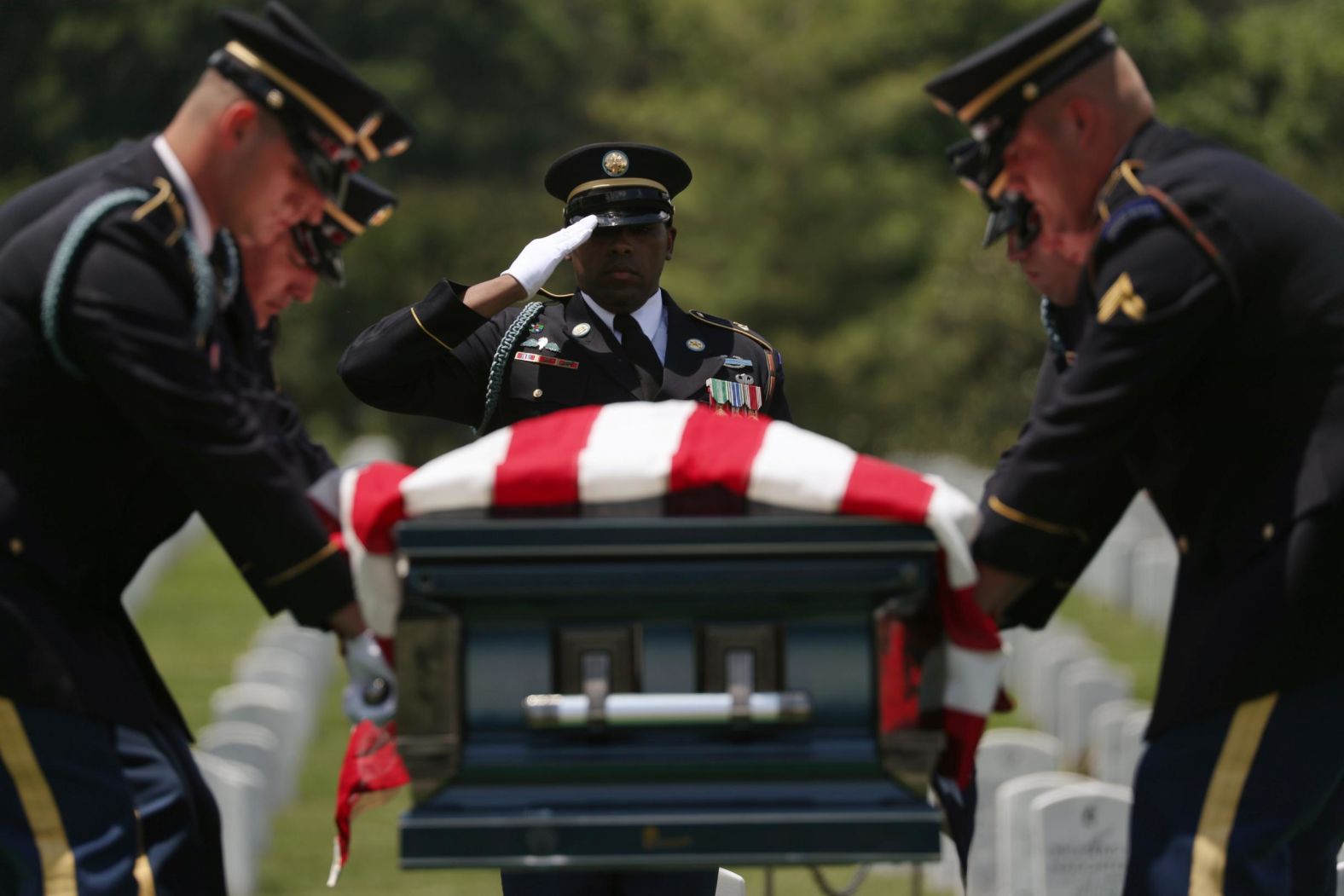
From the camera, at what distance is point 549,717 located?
4.03 metres

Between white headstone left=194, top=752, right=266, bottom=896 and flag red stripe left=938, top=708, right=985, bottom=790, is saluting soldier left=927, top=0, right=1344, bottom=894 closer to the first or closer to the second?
flag red stripe left=938, top=708, right=985, bottom=790

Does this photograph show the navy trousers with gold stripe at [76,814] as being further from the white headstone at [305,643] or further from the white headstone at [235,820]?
the white headstone at [305,643]

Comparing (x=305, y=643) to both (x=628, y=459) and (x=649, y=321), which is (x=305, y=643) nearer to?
(x=649, y=321)

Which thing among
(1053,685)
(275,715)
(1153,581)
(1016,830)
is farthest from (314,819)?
(1153,581)

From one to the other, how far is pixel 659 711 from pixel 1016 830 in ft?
12.7

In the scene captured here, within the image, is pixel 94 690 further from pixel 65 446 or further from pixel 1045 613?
pixel 1045 613

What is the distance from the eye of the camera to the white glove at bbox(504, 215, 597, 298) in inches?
210

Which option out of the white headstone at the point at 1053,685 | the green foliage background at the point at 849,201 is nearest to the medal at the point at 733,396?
the white headstone at the point at 1053,685

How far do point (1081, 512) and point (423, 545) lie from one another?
1.35 metres

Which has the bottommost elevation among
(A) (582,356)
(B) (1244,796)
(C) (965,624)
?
(B) (1244,796)

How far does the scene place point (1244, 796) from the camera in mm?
4211

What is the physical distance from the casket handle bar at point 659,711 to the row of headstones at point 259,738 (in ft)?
9.29

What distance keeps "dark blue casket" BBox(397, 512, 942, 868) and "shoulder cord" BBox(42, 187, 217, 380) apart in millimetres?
601

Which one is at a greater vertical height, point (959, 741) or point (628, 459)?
point (628, 459)
